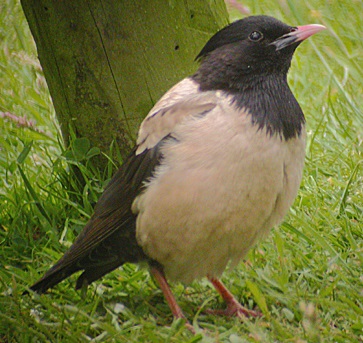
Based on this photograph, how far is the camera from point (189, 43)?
474 centimetres

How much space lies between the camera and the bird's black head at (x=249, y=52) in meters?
3.82

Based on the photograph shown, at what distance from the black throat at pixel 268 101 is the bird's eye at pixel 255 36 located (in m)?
0.20

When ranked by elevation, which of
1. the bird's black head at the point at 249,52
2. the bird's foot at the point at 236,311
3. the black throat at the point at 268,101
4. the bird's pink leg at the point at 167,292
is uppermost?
the bird's black head at the point at 249,52

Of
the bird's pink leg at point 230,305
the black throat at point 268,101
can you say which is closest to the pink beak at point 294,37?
the black throat at point 268,101

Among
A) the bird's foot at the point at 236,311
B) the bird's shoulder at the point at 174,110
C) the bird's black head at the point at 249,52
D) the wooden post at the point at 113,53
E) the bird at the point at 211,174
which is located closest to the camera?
the bird at the point at 211,174

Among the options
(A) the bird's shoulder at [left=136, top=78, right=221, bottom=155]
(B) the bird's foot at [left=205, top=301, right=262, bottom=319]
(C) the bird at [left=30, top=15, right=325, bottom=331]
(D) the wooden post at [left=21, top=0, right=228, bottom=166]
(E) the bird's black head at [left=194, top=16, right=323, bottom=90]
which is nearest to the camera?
(C) the bird at [left=30, top=15, right=325, bottom=331]

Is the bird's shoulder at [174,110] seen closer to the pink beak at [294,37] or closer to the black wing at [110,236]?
the black wing at [110,236]

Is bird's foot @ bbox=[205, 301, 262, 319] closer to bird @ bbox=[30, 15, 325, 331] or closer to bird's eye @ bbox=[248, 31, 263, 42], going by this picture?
bird @ bbox=[30, 15, 325, 331]

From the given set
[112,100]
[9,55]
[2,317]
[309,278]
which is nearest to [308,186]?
[309,278]

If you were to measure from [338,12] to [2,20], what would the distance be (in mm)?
3291

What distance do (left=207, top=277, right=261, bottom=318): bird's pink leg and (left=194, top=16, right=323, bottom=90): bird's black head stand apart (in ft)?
3.78

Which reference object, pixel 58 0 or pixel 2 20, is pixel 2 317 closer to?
pixel 58 0

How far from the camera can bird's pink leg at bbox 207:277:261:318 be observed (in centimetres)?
396

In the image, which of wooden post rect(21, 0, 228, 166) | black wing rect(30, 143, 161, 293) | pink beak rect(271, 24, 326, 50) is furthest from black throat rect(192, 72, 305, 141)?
wooden post rect(21, 0, 228, 166)
